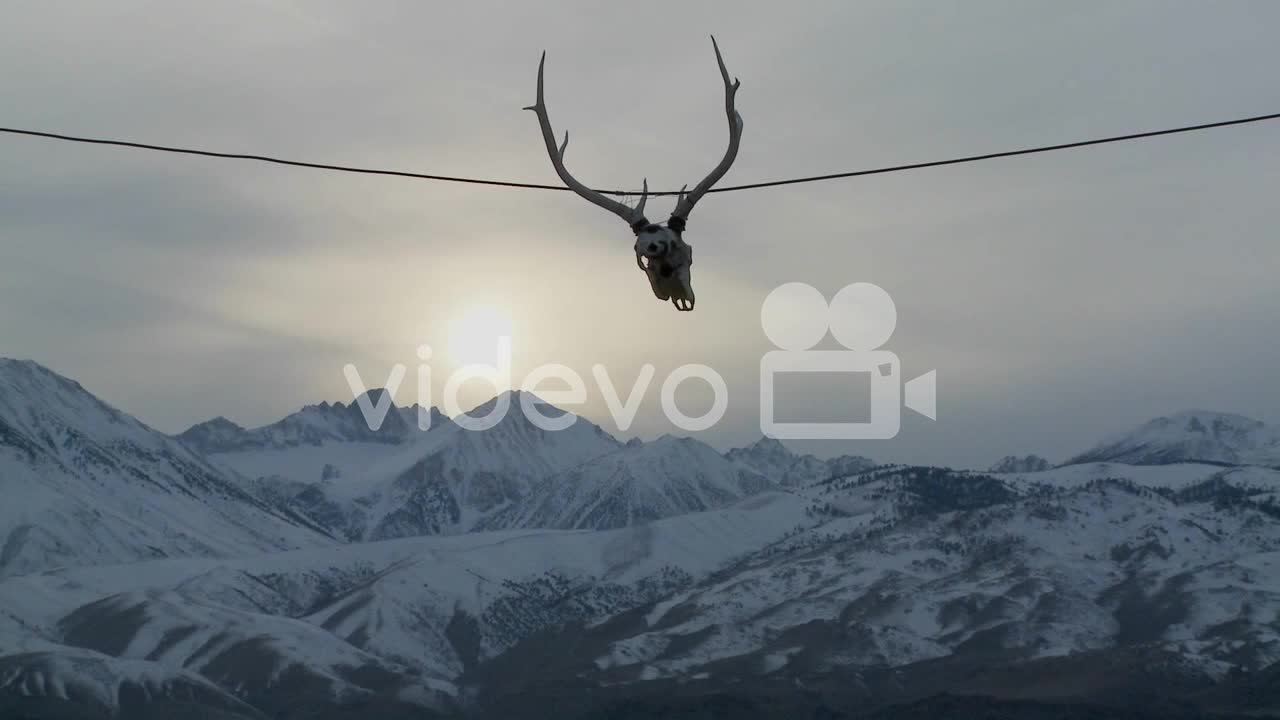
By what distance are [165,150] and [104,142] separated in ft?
3.17

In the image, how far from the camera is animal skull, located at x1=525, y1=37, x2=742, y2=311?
81.5 ft

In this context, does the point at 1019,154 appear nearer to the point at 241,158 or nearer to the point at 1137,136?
the point at 1137,136

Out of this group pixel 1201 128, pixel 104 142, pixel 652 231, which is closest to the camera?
pixel 652 231

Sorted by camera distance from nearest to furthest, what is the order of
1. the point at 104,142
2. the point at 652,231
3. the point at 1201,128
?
the point at 652,231, the point at 1201,128, the point at 104,142

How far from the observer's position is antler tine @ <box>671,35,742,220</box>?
24.6 m

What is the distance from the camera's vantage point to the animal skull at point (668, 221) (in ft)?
81.5

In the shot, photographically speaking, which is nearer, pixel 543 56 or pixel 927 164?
pixel 543 56

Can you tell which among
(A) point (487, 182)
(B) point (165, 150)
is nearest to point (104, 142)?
(B) point (165, 150)

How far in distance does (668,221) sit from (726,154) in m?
1.20

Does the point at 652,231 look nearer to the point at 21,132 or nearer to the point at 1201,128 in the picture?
the point at 1201,128

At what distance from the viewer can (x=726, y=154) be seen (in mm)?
24906

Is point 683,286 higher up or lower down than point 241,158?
lower down

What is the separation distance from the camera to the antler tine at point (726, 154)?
80.7ft

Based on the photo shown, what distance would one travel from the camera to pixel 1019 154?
30.0 meters
